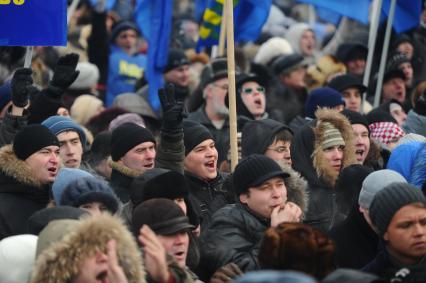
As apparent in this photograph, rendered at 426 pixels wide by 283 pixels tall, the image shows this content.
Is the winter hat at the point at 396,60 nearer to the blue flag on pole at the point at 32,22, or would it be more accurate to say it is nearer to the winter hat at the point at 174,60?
the winter hat at the point at 174,60

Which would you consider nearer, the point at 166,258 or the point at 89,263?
the point at 89,263

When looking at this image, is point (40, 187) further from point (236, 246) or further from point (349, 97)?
point (349, 97)

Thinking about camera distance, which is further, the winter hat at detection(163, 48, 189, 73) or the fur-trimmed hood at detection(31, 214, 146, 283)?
the winter hat at detection(163, 48, 189, 73)

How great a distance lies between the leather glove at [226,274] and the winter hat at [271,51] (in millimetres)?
8674

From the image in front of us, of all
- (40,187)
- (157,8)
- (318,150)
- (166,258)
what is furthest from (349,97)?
(166,258)

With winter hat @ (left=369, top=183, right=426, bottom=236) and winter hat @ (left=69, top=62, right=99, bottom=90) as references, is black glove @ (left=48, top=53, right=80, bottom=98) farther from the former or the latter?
winter hat @ (left=69, top=62, right=99, bottom=90)

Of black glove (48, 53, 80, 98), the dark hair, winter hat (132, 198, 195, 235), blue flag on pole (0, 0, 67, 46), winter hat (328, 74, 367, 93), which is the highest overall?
blue flag on pole (0, 0, 67, 46)

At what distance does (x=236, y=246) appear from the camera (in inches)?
358

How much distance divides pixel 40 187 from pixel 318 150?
2.28 m

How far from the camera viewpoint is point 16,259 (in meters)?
8.02

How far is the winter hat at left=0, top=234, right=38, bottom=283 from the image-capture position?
796 centimetres

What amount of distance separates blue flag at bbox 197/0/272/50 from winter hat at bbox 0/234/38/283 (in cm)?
778

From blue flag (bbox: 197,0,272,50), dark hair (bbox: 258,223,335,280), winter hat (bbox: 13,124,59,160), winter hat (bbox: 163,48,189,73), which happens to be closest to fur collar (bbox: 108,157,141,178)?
winter hat (bbox: 13,124,59,160)

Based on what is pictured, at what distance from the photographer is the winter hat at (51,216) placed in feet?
27.9
